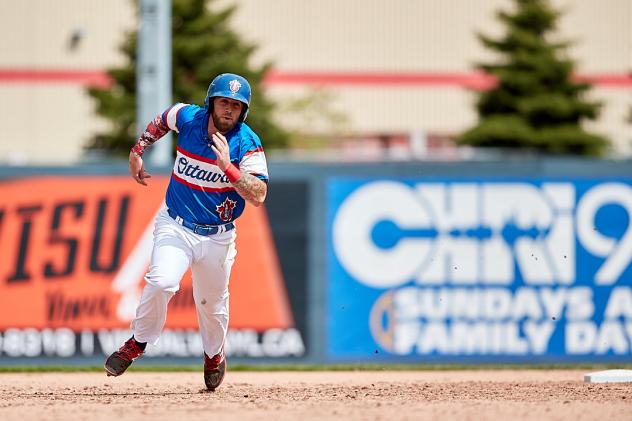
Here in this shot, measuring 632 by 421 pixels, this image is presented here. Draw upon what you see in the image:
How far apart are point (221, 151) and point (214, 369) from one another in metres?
2.00

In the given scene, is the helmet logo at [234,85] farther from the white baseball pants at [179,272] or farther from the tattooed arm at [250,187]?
the white baseball pants at [179,272]

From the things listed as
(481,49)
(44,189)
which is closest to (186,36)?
(481,49)

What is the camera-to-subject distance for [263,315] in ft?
44.9

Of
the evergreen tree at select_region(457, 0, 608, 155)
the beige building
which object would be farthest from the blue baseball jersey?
the beige building

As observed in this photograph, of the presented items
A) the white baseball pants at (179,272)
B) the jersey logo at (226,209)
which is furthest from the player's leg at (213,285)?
the jersey logo at (226,209)

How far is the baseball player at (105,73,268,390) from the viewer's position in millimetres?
9602

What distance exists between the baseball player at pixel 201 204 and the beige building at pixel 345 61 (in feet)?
86.3

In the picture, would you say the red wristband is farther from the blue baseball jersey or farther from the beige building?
the beige building

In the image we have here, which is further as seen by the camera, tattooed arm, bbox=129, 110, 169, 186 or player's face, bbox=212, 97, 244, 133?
tattooed arm, bbox=129, 110, 169, 186

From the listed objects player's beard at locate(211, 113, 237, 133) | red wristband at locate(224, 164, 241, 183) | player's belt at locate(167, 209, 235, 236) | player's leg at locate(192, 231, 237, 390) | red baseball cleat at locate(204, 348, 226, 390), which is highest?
player's beard at locate(211, 113, 237, 133)

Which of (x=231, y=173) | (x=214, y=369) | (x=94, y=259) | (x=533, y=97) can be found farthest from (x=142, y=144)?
(x=533, y=97)

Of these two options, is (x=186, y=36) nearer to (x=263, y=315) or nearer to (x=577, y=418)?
(x=263, y=315)

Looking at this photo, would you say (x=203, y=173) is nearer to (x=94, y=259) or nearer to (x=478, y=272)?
(x=94, y=259)

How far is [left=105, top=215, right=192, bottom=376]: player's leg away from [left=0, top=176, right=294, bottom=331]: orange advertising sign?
11.9 feet
